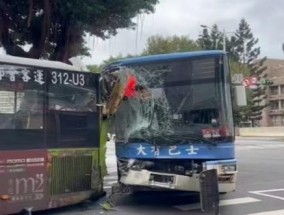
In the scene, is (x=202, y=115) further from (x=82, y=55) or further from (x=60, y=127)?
(x=82, y=55)

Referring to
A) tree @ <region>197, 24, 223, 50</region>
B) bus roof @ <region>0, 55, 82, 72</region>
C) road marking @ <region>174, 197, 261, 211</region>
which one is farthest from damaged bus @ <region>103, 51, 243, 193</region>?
tree @ <region>197, 24, 223, 50</region>

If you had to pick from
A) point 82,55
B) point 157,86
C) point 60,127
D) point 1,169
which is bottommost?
point 1,169

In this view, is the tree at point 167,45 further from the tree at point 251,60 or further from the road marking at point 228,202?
the road marking at point 228,202

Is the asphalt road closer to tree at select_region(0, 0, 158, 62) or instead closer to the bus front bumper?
the bus front bumper

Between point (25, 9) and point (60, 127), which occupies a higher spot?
point (25, 9)

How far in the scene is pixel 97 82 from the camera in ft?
29.6

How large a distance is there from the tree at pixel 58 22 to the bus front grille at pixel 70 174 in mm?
4510

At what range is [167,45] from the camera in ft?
157

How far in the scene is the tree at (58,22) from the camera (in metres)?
12.2

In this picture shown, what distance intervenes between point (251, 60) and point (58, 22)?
65.9m

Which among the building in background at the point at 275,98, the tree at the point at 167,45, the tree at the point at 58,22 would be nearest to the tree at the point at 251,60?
the building in background at the point at 275,98

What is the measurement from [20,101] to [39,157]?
91 cm

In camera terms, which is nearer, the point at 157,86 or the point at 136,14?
the point at 157,86

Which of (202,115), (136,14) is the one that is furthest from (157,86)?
(136,14)
